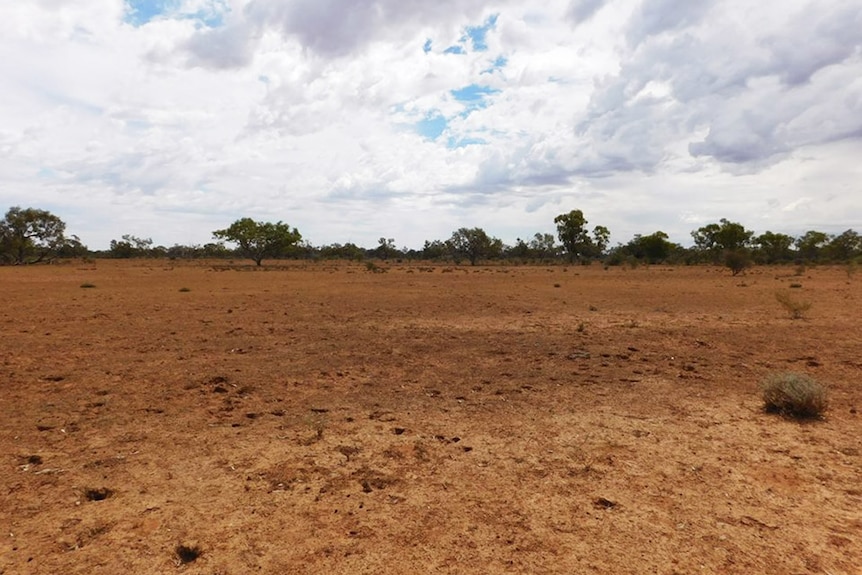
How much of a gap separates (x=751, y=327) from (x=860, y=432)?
9.39 m

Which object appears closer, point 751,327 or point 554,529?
point 554,529

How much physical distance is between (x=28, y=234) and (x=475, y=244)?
61417 mm

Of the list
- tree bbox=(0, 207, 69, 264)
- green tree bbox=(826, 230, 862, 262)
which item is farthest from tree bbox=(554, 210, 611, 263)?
tree bbox=(0, 207, 69, 264)

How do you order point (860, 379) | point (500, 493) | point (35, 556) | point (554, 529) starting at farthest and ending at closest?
point (860, 379), point (500, 493), point (554, 529), point (35, 556)

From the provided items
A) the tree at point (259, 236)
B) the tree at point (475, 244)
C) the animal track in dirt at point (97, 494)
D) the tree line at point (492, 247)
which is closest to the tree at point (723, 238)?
the tree line at point (492, 247)

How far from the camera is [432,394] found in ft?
27.8

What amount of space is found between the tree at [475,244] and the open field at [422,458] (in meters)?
77.8

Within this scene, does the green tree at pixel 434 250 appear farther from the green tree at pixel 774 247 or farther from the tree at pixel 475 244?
the green tree at pixel 774 247

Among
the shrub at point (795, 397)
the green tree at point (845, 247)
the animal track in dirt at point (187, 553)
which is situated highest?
the green tree at point (845, 247)

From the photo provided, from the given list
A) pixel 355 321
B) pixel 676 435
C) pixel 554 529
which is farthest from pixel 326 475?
pixel 355 321

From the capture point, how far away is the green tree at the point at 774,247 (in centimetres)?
7821

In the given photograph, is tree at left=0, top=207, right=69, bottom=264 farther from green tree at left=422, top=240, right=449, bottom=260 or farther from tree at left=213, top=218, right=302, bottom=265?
green tree at left=422, top=240, right=449, bottom=260

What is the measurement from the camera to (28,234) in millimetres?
66125

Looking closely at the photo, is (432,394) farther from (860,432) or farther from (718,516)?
(860,432)
